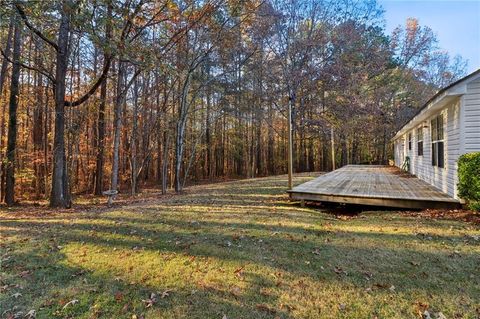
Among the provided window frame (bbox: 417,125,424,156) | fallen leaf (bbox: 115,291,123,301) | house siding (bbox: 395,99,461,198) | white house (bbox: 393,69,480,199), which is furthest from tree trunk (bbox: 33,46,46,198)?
window frame (bbox: 417,125,424,156)

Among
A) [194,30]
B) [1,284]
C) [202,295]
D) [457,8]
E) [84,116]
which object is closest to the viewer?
[202,295]

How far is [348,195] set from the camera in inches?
260

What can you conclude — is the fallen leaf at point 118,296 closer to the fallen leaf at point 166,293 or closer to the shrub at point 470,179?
the fallen leaf at point 166,293

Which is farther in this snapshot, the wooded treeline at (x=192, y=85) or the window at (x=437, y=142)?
the wooded treeline at (x=192, y=85)

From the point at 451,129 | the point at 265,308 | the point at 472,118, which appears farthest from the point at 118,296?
the point at 451,129

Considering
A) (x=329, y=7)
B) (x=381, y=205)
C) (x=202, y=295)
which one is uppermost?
(x=329, y=7)

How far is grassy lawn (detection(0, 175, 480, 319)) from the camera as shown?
2.67 meters

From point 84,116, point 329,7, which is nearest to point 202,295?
point 84,116

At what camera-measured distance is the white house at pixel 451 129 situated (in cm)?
553

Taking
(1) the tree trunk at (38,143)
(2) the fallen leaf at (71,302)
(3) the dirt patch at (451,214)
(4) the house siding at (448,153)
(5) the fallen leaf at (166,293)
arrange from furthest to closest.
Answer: (1) the tree trunk at (38,143), (4) the house siding at (448,153), (3) the dirt patch at (451,214), (5) the fallen leaf at (166,293), (2) the fallen leaf at (71,302)

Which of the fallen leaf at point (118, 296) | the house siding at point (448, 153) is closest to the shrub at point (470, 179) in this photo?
the house siding at point (448, 153)

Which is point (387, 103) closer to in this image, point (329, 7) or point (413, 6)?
point (329, 7)

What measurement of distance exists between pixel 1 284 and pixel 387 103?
2640 cm

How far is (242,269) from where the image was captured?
3.37 metres
